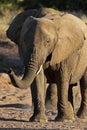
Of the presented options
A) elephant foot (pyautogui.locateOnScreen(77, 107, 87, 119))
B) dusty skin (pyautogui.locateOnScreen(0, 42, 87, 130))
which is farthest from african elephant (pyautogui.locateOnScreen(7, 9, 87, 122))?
elephant foot (pyautogui.locateOnScreen(77, 107, 87, 119))

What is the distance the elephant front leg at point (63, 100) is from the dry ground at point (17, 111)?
0.17 m

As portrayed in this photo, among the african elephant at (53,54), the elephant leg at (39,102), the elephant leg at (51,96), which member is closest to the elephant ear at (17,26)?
the african elephant at (53,54)

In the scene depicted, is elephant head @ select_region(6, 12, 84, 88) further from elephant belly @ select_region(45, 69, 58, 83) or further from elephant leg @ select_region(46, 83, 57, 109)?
elephant leg @ select_region(46, 83, 57, 109)

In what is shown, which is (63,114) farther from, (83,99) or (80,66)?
(83,99)

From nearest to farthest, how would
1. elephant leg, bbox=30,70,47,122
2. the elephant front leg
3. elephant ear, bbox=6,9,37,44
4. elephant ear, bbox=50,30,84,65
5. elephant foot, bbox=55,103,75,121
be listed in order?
1. elephant ear, bbox=50,30,84,65
2. elephant leg, bbox=30,70,47,122
3. the elephant front leg
4. elephant foot, bbox=55,103,75,121
5. elephant ear, bbox=6,9,37,44

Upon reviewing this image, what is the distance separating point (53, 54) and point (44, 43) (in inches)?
18.8

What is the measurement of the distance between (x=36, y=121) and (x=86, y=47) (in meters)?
1.79

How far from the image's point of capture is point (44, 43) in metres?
11.5

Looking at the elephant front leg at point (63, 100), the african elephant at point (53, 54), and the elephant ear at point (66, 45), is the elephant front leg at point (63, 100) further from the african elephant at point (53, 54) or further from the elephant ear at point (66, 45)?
the elephant ear at point (66, 45)

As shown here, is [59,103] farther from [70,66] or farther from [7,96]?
[7,96]

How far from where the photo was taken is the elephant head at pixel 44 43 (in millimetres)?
11305

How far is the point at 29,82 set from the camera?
1126cm

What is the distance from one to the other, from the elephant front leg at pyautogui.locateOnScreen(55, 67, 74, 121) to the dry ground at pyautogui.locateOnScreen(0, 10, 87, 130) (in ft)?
0.55

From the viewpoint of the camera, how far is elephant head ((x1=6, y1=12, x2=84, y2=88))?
1130 centimetres
